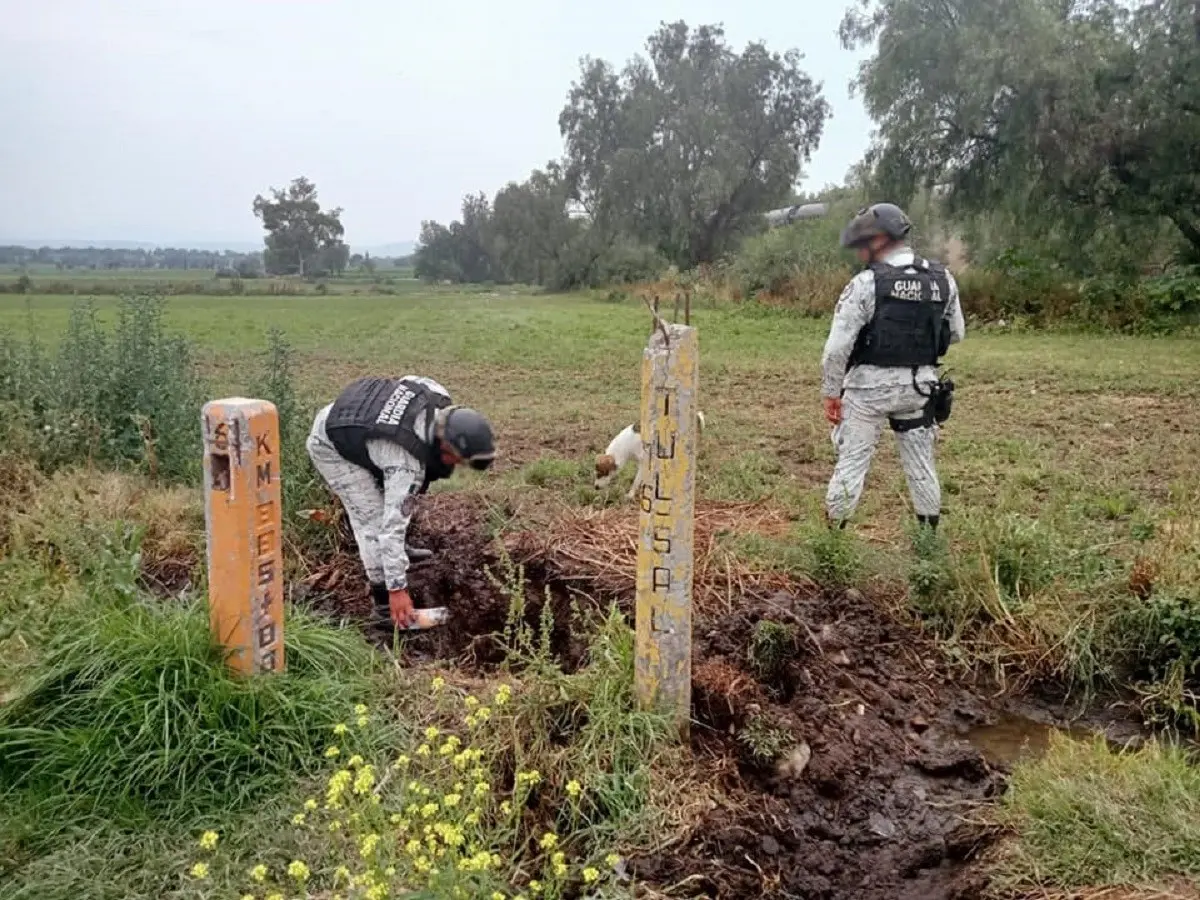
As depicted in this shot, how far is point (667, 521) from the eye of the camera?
3.03 metres

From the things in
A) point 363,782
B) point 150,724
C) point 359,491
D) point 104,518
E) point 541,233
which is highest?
point 541,233

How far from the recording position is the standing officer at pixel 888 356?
4973 mm

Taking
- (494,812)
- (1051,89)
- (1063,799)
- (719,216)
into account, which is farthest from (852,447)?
(719,216)

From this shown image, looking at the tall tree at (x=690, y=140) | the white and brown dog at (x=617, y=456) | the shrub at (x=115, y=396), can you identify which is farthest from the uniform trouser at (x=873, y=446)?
the tall tree at (x=690, y=140)

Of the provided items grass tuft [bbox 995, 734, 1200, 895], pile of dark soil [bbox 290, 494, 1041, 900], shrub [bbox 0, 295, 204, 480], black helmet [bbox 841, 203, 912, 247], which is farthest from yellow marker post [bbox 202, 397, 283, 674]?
black helmet [bbox 841, 203, 912, 247]

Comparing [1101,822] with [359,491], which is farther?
[359,491]

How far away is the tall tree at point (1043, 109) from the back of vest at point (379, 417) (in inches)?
702

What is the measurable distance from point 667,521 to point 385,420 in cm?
163

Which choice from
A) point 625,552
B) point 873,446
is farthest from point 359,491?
point 873,446

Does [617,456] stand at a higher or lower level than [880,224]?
lower

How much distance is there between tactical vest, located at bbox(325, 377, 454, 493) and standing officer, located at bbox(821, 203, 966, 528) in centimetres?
210

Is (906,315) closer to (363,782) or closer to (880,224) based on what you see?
(880,224)

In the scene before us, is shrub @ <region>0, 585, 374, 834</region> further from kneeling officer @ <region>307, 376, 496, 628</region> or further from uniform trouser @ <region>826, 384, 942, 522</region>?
uniform trouser @ <region>826, 384, 942, 522</region>

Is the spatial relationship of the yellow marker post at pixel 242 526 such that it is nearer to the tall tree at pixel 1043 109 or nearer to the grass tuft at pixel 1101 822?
the grass tuft at pixel 1101 822
